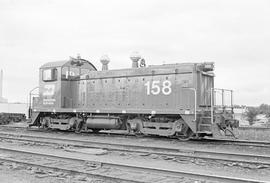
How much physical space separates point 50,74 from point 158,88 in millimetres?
6562

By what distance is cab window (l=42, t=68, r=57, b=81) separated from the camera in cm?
1811

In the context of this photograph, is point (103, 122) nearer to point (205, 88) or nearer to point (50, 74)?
point (50, 74)

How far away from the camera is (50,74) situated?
59.7 feet

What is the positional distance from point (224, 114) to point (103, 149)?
17.3 ft

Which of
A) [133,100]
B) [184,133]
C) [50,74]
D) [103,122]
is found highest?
[50,74]

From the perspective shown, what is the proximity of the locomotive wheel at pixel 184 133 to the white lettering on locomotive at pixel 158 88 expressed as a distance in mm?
1620

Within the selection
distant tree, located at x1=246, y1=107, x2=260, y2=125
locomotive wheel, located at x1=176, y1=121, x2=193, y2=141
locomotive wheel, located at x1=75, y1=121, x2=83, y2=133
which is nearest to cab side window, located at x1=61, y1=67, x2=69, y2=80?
locomotive wheel, located at x1=75, y1=121, x2=83, y2=133

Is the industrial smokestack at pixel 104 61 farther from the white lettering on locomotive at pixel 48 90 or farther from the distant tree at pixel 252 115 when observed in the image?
the distant tree at pixel 252 115

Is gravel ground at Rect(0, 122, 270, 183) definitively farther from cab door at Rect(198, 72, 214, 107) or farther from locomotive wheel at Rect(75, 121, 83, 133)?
locomotive wheel at Rect(75, 121, 83, 133)

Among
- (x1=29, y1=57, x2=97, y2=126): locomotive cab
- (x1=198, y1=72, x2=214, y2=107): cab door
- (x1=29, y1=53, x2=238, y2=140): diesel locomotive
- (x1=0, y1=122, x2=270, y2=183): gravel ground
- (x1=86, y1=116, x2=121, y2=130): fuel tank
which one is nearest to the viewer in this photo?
(x1=0, y1=122, x2=270, y2=183): gravel ground

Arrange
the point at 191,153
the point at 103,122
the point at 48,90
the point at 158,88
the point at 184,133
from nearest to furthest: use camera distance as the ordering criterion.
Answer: the point at 191,153 < the point at 184,133 < the point at 158,88 < the point at 103,122 < the point at 48,90

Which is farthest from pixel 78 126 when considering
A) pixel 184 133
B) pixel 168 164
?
pixel 168 164

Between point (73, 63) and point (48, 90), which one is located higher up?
point (73, 63)

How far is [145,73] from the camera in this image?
15.3 metres
